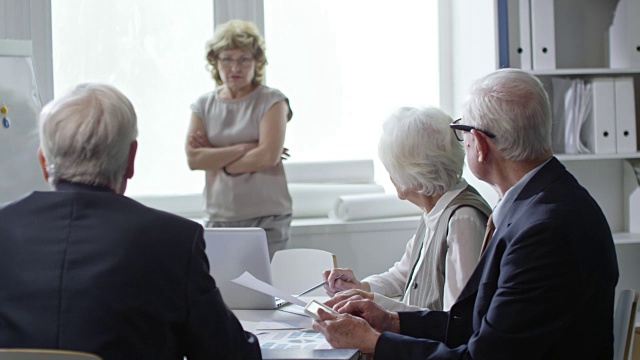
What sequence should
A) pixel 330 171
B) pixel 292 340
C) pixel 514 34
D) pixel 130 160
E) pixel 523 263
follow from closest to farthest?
pixel 130 160 → pixel 523 263 → pixel 292 340 → pixel 514 34 → pixel 330 171

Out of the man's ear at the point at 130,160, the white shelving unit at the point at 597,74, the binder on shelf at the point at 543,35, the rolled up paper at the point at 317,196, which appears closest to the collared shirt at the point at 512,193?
the man's ear at the point at 130,160

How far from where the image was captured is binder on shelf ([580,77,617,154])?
13.0 feet

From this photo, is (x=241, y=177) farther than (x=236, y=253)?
Yes

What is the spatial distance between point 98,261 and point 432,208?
4.15 feet

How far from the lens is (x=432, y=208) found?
8.11ft

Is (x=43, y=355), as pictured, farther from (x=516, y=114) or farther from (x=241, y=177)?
(x=241, y=177)

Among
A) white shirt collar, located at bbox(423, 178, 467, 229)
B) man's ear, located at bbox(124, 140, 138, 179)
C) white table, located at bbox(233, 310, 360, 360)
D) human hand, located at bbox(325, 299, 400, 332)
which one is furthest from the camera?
white shirt collar, located at bbox(423, 178, 467, 229)

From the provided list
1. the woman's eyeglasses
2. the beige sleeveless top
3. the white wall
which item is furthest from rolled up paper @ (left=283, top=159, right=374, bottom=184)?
the woman's eyeglasses

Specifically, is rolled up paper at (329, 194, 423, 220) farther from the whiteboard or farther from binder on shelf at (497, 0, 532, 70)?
the whiteboard

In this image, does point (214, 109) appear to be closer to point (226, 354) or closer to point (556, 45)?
point (556, 45)

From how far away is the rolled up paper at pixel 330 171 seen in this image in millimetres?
4527

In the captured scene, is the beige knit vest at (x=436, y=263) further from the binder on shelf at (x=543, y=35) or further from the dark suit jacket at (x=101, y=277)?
the binder on shelf at (x=543, y=35)

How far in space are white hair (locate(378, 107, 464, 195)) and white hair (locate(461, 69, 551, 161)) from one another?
508 mm

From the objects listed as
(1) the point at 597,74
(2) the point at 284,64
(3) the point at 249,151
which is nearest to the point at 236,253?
(3) the point at 249,151
